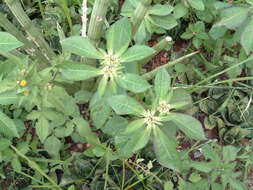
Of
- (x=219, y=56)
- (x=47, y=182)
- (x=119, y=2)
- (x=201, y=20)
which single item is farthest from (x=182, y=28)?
(x=47, y=182)

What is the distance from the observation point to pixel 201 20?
2379mm

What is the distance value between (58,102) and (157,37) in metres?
1.03

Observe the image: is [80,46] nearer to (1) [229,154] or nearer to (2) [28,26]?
(2) [28,26]

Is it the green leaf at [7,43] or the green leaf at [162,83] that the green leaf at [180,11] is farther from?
the green leaf at [7,43]

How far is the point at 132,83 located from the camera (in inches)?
56.9

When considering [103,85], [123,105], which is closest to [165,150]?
[123,105]

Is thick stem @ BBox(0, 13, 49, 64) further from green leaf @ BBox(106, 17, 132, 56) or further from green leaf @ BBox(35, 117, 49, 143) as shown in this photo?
green leaf @ BBox(106, 17, 132, 56)

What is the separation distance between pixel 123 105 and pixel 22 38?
70cm

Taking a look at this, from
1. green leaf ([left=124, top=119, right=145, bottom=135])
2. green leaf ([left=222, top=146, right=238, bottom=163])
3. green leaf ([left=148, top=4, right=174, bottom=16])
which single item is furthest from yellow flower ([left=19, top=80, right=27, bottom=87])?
green leaf ([left=222, top=146, right=238, bottom=163])

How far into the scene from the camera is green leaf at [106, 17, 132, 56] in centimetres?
150

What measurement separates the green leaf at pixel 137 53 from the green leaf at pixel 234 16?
0.56 metres

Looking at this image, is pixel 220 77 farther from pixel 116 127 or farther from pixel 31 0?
pixel 31 0

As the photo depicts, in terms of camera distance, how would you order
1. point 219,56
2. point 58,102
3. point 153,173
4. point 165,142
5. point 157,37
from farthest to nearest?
point 157,37
point 219,56
point 153,173
point 58,102
point 165,142

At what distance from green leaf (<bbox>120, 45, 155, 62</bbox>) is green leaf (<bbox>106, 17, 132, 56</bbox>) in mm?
37
